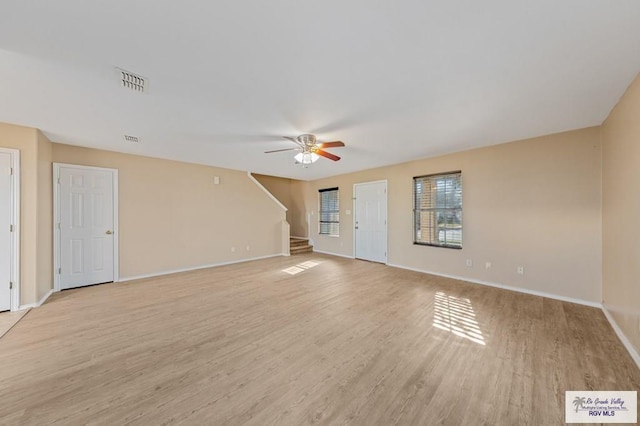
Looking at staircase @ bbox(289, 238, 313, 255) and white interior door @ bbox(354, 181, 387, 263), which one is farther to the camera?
staircase @ bbox(289, 238, 313, 255)

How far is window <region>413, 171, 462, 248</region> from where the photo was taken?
4.48 m

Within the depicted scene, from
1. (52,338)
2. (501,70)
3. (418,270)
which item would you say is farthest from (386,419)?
(418,270)

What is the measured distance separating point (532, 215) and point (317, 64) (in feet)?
13.1

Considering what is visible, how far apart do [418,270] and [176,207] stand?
546 cm

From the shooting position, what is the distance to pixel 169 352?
2158mm

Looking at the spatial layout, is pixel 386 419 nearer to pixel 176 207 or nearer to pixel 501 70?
pixel 501 70

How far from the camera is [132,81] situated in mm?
2074

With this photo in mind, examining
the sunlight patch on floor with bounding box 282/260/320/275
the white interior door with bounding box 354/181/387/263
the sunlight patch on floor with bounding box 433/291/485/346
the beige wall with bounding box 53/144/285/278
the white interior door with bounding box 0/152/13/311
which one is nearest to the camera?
the sunlight patch on floor with bounding box 433/291/485/346

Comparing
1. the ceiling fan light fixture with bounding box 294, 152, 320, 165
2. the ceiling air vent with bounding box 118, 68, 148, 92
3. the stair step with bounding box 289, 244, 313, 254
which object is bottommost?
the stair step with bounding box 289, 244, 313, 254

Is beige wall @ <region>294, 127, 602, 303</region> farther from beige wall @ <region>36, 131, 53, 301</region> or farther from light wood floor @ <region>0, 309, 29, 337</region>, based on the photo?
beige wall @ <region>36, 131, 53, 301</region>

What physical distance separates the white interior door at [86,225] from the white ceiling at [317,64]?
1027mm
